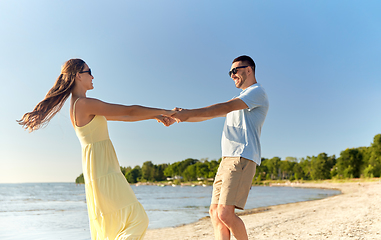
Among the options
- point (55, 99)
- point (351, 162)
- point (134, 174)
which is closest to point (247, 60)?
point (55, 99)

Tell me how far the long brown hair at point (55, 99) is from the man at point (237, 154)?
1.28 m

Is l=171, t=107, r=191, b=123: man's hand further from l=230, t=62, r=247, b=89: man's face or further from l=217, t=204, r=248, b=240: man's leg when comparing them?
l=217, t=204, r=248, b=240: man's leg

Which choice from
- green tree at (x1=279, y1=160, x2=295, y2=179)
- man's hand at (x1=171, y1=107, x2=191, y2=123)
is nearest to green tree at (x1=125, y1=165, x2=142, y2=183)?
green tree at (x1=279, y1=160, x2=295, y2=179)

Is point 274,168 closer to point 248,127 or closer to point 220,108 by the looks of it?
point 248,127

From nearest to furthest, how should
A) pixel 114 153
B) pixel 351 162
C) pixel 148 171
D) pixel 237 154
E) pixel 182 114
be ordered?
pixel 114 153 < pixel 237 154 < pixel 182 114 < pixel 351 162 < pixel 148 171

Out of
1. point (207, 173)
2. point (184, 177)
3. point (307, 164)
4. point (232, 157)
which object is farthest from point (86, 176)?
point (184, 177)

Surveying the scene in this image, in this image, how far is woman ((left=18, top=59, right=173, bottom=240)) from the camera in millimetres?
2359

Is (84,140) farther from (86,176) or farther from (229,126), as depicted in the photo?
(229,126)

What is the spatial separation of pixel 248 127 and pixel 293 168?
101 m

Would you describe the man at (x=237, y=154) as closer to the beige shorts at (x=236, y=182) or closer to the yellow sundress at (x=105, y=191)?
the beige shorts at (x=236, y=182)

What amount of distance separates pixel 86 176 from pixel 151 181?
126943 millimetres

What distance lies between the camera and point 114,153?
2521mm

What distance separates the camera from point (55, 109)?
8.46 feet

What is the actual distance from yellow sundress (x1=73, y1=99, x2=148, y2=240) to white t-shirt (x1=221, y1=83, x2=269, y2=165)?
1.18m
